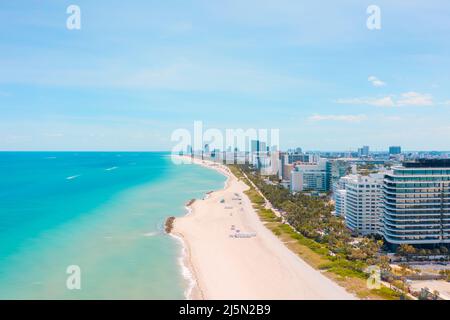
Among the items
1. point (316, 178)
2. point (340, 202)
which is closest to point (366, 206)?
point (340, 202)

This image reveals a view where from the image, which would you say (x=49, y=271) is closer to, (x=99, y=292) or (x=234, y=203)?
(x=99, y=292)

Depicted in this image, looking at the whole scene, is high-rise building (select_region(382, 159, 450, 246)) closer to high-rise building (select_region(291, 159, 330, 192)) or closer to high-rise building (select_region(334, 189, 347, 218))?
high-rise building (select_region(334, 189, 347, 218))

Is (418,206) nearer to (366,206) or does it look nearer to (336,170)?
(366,206)

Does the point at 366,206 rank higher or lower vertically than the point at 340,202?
higher

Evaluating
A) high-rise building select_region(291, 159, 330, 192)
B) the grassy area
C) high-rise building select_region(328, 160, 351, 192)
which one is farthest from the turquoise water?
high-rise building select_region(328, 160, 351, 192)
